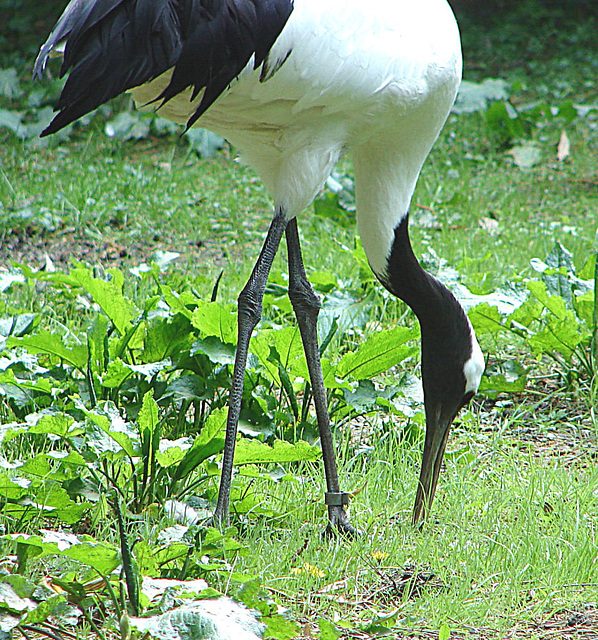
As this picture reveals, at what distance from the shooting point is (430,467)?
10.2 feet

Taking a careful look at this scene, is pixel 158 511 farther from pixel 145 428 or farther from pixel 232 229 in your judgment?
pixel 232 229

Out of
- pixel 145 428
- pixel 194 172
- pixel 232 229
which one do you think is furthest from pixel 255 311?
pixel 194 172

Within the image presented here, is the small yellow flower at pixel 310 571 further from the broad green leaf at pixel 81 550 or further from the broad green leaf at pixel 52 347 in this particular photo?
the broad green leaf at pixel 52 347

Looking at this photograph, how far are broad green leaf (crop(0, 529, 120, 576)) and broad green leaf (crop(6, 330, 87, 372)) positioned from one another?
114cm

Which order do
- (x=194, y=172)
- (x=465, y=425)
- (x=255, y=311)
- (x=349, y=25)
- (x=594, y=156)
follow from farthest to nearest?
(x=594, y=156) < (x=194, y=172) < (x=465, y=425) < (x=255, y=311) < (x=349, y=25)

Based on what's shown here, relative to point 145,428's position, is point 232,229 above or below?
below

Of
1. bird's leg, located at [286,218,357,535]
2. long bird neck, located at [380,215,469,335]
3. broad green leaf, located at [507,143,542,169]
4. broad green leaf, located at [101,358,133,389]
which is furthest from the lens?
broad green leaf, located at [507,143,542,169]

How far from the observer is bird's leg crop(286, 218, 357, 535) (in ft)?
9.60

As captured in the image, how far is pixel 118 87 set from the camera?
100 inches

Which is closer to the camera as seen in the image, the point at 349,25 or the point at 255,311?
the point at 349,25

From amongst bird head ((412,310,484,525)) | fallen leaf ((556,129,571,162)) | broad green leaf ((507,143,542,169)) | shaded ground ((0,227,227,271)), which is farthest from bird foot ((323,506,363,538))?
fallen leaf ((556,129,571,162))

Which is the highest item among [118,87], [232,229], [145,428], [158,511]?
[118,87]

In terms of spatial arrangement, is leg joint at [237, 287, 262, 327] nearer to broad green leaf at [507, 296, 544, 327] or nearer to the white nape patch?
the white nape patch

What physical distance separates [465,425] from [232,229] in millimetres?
2602
